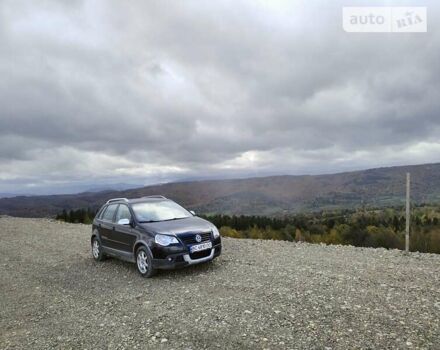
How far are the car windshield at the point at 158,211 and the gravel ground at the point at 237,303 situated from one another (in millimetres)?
1433

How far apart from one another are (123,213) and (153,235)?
1.84 meters

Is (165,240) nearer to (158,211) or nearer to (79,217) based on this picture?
(158,211)

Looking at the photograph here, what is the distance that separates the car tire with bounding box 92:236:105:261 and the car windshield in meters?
2.00

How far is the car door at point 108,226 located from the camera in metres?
9.89

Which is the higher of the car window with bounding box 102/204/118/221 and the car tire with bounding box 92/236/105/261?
the car window with bounding box 102/204/118/221

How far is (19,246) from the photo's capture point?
47.3 feet

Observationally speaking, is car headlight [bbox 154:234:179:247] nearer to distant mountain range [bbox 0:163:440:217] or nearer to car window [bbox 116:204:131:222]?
car window [bbox 116:204:131:222]

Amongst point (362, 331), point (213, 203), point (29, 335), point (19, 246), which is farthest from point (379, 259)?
point (213, 203)

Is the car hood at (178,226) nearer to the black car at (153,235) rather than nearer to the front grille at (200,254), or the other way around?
the black car at (153,235)

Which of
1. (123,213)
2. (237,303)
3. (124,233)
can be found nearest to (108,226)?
(123,213)

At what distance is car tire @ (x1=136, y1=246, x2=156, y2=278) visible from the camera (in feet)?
27.1

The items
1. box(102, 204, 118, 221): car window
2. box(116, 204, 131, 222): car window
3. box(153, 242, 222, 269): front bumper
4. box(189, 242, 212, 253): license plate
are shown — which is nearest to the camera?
box(153, 242, 222, 269): front bumper

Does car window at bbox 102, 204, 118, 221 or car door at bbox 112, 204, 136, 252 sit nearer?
car door at bbox 112, 204, 136, 252

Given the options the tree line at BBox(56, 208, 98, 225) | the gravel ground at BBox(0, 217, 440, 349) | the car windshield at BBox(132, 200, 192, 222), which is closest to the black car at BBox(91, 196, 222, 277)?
the car windshield at BBox(132, 200, 192, 222)
